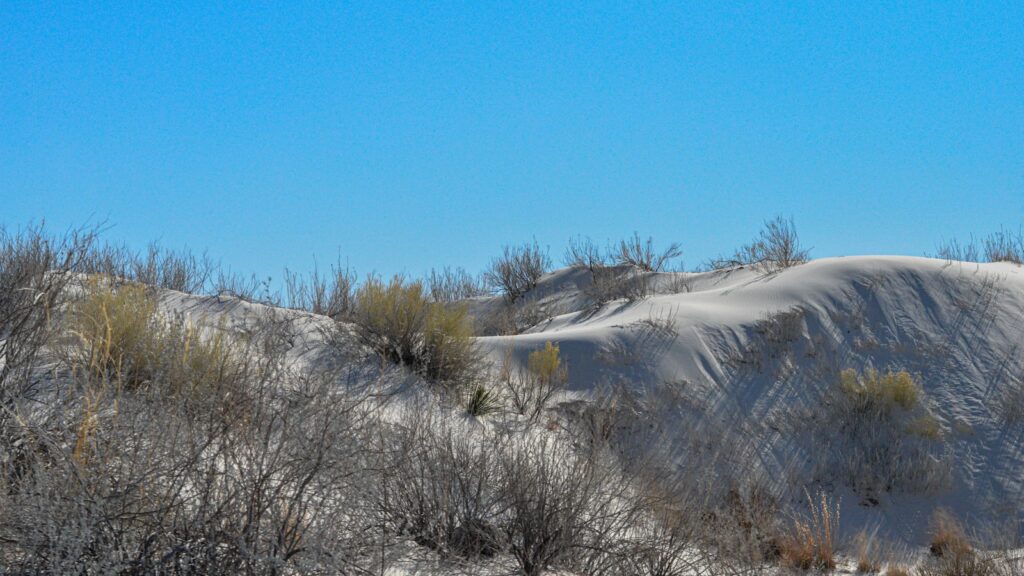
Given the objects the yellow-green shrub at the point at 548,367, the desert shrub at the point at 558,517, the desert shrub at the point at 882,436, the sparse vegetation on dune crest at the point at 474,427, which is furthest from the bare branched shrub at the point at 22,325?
the desert shrub at the point at 882,436

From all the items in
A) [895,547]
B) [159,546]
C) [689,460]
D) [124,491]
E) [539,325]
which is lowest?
[895,547]

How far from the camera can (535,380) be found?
1116 cm

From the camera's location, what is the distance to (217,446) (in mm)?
4492

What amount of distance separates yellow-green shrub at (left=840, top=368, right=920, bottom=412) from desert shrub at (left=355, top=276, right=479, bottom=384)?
5.39 m

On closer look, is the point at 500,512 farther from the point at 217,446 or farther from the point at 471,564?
the point at 217,446

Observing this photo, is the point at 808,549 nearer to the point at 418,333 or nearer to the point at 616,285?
the point at 418,333

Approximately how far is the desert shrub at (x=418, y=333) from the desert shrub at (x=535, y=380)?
0.60 metres

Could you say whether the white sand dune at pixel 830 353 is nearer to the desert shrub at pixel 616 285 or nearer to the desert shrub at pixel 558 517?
the desert shrub at pixel 616 285

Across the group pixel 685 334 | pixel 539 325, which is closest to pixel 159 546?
pixel 685 334

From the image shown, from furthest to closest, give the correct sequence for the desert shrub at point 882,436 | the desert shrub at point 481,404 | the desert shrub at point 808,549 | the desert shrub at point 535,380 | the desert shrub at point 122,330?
1. the desert shrub at point 882,436
2. the desert shrub at point 535,380
3. the desert shrub at point 481,404
4. the desert shrub at point 808,549
5. the desert shrub at point 122,330

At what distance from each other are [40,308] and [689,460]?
749 cm

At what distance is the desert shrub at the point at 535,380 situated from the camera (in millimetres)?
10664

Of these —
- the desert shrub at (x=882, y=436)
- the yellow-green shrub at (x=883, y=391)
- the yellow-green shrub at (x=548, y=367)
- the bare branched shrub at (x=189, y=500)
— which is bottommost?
the desert shrub at (x=882, y=436)

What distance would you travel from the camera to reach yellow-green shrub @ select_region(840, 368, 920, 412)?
1169cm
